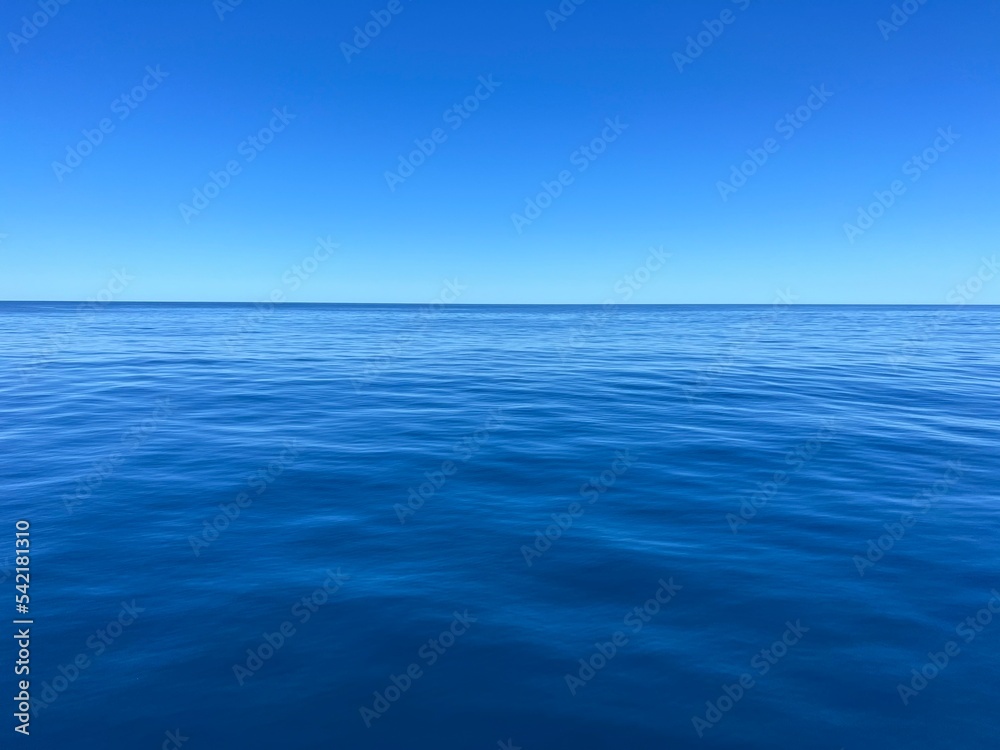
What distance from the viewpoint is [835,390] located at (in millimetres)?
21375

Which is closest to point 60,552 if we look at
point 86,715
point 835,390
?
point 86,715

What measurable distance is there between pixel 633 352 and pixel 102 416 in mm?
28567

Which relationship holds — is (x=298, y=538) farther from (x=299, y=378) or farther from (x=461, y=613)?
(x=299, y=378)
